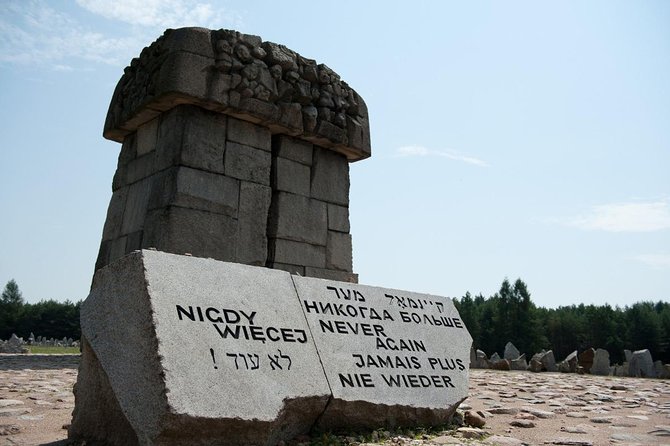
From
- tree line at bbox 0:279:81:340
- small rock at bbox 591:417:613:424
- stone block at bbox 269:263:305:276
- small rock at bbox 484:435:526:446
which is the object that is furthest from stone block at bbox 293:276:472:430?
tree line at bbox 0:279:81:340

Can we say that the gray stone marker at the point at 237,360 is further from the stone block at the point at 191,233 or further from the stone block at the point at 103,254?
the stone block at the point at 103,254

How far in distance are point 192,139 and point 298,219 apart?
1.62 m

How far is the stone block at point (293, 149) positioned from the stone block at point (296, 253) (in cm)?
113

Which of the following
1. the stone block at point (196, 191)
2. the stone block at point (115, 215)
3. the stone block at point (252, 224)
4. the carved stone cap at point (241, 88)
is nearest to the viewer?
the stone block at point (196, 191)

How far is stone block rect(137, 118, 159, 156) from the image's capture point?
6762 millimetres

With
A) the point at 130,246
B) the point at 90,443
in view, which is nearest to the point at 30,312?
the point at 130,246

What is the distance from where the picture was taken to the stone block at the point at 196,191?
238 inches

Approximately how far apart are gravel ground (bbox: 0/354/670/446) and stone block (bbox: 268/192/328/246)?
8.75 feet

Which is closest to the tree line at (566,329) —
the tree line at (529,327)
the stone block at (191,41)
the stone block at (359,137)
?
the tree line at (529,327)

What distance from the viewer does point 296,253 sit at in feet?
22.5

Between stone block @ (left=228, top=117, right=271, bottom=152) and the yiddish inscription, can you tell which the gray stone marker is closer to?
the yiddish inscription

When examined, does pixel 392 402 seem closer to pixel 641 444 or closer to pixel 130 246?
pixel 641 444

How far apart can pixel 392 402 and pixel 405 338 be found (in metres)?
0.63

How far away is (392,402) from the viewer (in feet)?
11.7
